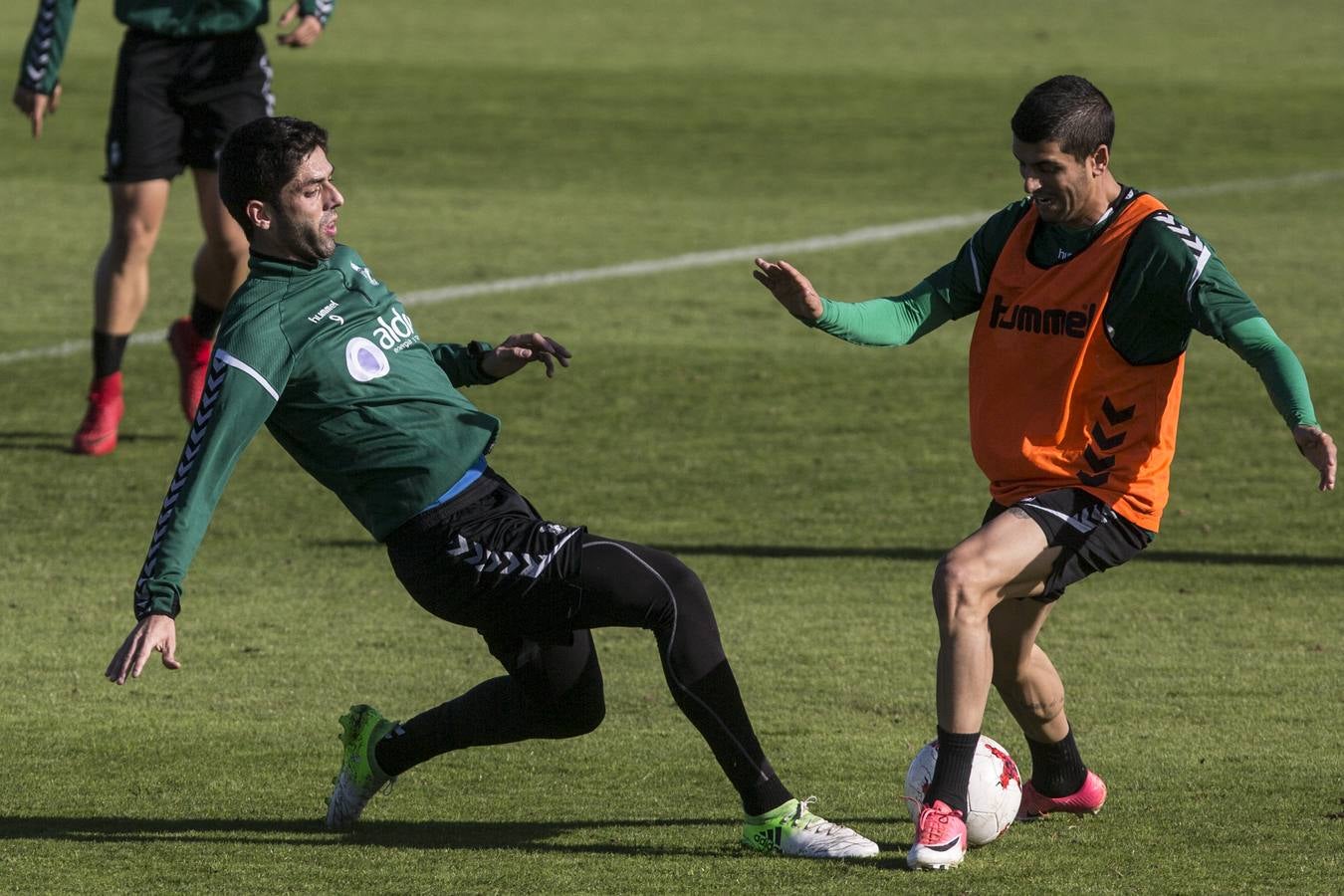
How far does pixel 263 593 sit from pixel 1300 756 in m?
3.53

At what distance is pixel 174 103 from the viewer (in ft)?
32.1

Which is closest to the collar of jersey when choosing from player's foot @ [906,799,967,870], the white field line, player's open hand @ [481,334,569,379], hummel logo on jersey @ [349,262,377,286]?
hummel logo on jersey @ [349,262,377,286]

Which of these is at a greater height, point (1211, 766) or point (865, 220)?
point (1211, 766)

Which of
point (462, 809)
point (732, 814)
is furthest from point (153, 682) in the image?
point (732, 814)

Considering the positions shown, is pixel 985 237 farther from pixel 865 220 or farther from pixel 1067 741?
pixel 865 220

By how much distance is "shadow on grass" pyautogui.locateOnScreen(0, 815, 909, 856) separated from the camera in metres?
5.30

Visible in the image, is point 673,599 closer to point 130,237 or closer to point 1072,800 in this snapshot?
point 1072,800

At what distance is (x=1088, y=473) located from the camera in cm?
526

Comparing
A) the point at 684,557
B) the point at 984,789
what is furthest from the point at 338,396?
the point at 684,557

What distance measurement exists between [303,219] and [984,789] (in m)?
1.98

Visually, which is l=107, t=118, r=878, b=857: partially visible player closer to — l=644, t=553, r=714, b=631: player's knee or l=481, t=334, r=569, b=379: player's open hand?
l=644, t=553, r=714, b=631: player's knee

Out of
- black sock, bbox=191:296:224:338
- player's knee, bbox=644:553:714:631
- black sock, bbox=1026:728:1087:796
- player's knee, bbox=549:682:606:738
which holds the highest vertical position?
player's knee, bbox=644:553:714:631

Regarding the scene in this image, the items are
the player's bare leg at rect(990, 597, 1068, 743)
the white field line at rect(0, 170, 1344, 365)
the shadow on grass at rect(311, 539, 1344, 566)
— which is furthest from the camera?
the white field line at rect(0, 170, 1344, 365)

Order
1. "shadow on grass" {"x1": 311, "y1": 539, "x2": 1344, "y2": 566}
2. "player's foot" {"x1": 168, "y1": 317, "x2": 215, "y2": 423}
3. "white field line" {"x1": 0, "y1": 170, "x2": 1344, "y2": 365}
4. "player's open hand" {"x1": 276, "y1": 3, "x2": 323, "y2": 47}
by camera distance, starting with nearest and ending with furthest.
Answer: "shadow on grass" {"x1": 311, "y1": 539, "x2": 1344, "y2": 566} → "player's foot" {"x1": 168, "y1": 317, "x2": 215, "y2": 423} → "player's open hand" {"x1": 276, "y1": 3, "x2": 323, "y2": 47} → "white field line" {"x1": 0, "y1": 170, "x2": 1344, "y2": 365}
